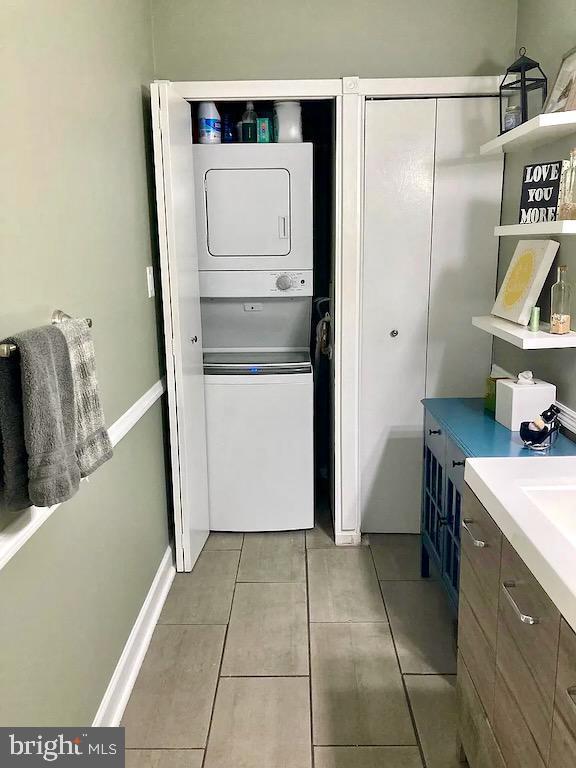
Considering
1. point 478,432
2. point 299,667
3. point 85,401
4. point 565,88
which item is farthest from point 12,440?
point 565,88

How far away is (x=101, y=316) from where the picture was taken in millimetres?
1914

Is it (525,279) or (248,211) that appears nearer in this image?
(525,279)

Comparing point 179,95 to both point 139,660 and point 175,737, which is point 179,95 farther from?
point 175,737

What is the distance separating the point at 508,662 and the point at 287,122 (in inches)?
94.1

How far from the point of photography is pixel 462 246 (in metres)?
2.82

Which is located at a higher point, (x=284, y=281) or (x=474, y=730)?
(x=284, y=281)

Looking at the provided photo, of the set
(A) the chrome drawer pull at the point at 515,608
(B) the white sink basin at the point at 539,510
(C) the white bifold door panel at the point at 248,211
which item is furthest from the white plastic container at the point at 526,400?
(C) the white bifold door panel at the point at 248,211

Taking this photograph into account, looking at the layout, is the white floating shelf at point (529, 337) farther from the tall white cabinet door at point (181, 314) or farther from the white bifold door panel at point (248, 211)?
the tall white cabinet door at point (181, 314)

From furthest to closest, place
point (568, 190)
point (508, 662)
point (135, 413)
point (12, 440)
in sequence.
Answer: point (135, 413) → point (568, 190) → point (508, 662) → point (12, 440)

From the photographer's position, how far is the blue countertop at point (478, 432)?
201 centimetres

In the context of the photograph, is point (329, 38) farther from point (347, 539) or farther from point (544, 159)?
point (347, 539)

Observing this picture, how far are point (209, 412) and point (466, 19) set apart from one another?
2.02 meters

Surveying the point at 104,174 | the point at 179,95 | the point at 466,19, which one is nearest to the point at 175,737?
the point at 104,174

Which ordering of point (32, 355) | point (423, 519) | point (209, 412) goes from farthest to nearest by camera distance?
point (209, 412), point (423, 519), point (32, 355)
